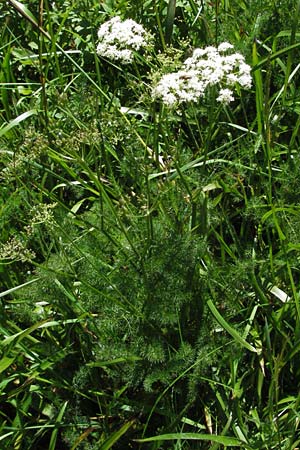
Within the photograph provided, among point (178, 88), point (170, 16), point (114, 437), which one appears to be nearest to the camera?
point (178, 88)

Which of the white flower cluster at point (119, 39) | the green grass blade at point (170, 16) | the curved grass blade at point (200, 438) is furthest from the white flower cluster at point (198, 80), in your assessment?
the curved grass blade at point (200, 438)

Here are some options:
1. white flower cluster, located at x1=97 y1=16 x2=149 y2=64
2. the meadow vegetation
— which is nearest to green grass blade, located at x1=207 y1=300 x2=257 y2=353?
the meadow vegetation

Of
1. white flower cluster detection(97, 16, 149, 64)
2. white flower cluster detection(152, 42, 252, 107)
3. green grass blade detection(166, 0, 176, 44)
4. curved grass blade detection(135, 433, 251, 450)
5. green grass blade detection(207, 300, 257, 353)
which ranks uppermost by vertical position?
white flower cluster detection(97, 16, 149, 64)

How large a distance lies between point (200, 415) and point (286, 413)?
0.28 m

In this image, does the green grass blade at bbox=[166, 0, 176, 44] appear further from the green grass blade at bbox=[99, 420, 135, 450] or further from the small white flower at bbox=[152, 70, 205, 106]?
the green grass blade at bbox=[99, 420, 135, 450]

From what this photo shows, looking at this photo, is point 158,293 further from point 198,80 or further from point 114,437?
point 198,80

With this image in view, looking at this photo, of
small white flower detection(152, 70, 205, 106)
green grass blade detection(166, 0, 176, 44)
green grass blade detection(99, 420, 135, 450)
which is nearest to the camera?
small white flower detection(152, 70, 205, 106)

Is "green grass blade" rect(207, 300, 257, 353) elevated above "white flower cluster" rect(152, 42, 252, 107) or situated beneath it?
situated beneath

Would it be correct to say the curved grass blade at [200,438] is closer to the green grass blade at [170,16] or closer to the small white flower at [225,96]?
the small white flower at [225,96]

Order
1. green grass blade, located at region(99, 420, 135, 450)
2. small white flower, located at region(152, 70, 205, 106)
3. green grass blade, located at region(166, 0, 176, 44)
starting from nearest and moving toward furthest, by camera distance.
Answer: small white flower, located at region(152, 70, 205, 106) < green grass blade, located at region(99, 420, 135, 450) < green grass blade, located at region(166, 0, 176, 44)

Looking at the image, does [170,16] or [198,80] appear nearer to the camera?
[198,80]

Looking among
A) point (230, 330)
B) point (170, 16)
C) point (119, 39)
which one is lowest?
point (230, 330)

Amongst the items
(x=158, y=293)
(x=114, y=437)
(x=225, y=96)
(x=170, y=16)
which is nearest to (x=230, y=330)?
(x=158, y=293)

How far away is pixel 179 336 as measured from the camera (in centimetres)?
244
